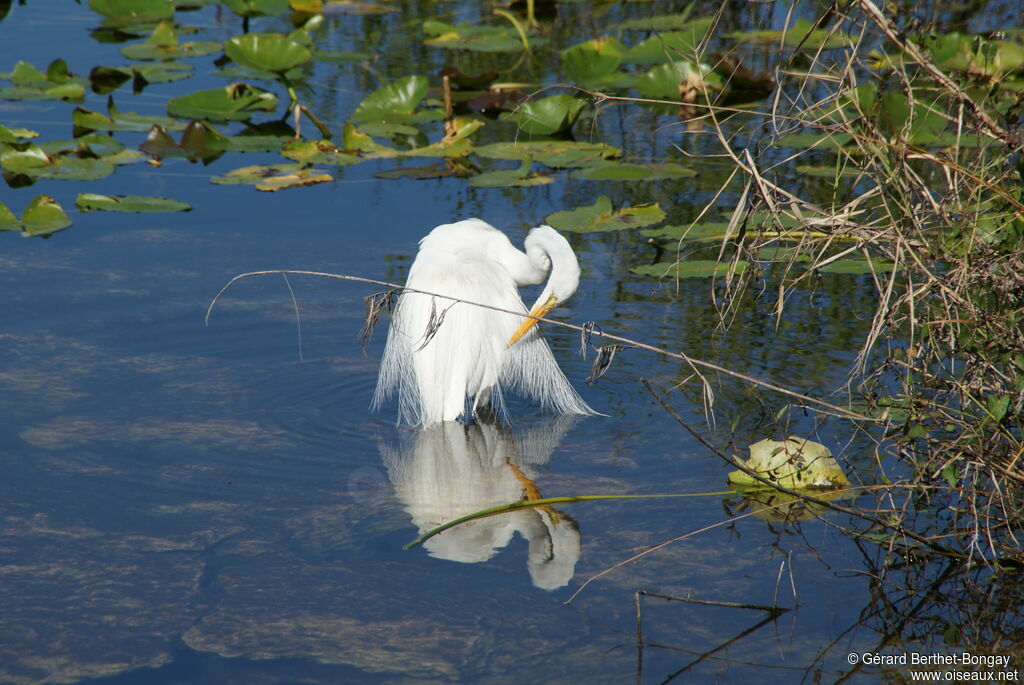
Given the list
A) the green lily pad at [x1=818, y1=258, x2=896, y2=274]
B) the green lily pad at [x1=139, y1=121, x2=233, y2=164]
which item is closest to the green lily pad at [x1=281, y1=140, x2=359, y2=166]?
the green lily pad at [x1=139, y1=121, x2=233, y2=164]

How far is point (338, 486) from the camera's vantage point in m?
3.53

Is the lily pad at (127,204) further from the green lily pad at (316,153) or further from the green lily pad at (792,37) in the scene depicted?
the green lily pad at (792,37)

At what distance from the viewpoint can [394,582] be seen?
2.97 meters

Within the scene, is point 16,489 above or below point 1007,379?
below

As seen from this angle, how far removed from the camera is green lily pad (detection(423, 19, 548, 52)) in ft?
28.7

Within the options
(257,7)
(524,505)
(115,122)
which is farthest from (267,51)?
(524,505)

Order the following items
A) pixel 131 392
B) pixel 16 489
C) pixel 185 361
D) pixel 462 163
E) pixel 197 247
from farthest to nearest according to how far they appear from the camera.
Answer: pixel 462 163, pixel 197 247, pixel 185 361, pixel 131 392, pixel 16 489

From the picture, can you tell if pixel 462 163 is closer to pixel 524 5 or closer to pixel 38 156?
pixel 38 156

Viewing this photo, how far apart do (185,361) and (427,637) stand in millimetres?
2126

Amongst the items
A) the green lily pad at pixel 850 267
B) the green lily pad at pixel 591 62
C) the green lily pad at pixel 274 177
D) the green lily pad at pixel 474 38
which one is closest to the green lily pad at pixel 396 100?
the green lily pad at pixel 274 177

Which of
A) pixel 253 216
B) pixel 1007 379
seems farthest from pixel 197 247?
pixel 1007 379

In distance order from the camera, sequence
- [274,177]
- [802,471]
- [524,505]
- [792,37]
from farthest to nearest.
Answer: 1. [792,37]
2. [274,177]
3. [802,471]
4. [524,505]

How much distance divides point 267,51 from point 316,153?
1335 mm

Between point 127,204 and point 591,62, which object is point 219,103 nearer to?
point 127,204
